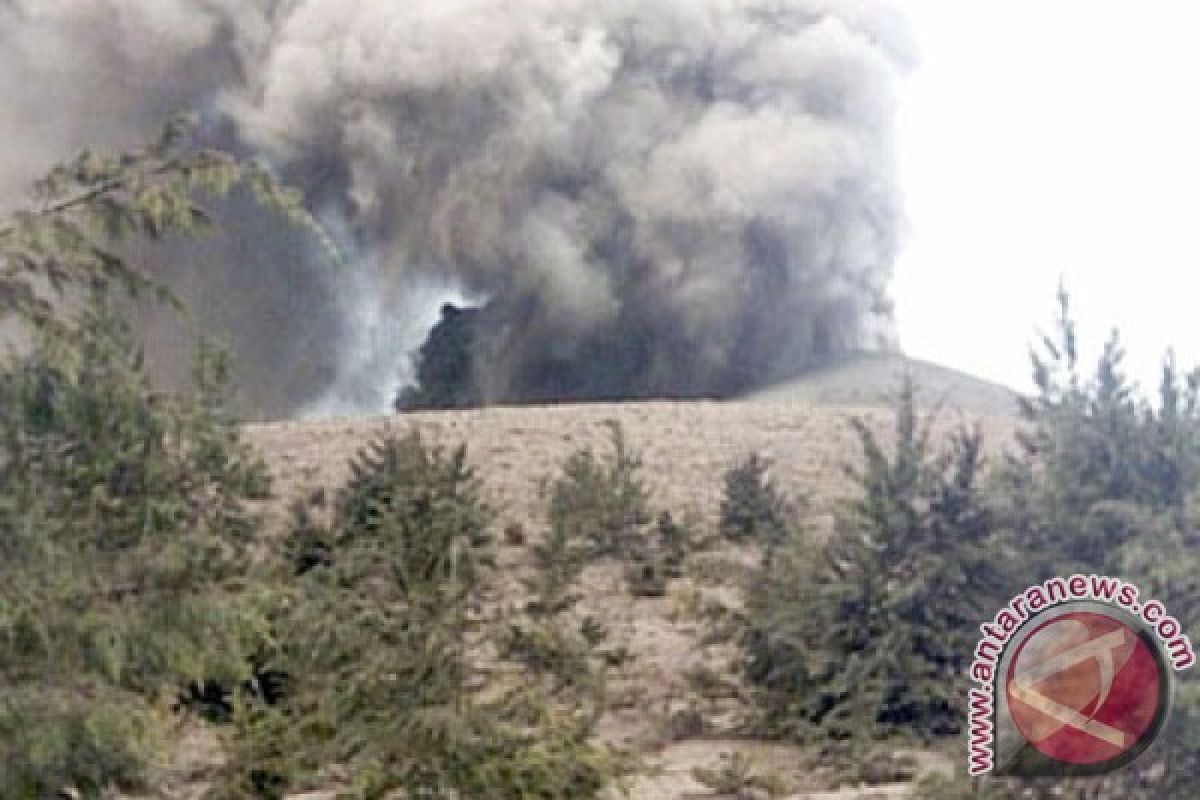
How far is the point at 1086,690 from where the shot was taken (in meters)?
6.20

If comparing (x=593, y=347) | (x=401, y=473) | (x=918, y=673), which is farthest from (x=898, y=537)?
(x=593, y=347)

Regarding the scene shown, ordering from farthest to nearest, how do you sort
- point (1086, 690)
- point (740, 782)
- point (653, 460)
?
1. point (653, 460)
2. point (740, 782)
3. point (1086, 690)

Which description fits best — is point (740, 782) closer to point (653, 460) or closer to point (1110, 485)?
point (1110, 485)

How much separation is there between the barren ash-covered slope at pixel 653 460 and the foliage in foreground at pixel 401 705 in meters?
2.93

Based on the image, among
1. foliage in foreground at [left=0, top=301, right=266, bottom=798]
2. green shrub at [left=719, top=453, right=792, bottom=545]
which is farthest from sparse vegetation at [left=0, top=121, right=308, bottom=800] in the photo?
green shrub at [left=719, top=453, right=792, bottom=545]

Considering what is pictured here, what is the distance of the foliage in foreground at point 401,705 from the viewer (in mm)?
6895

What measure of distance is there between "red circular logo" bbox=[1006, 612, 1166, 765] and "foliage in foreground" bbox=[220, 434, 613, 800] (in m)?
2.03

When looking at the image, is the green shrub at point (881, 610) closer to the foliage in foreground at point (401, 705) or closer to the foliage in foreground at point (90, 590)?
the foliage in foreground at point (401, 705)

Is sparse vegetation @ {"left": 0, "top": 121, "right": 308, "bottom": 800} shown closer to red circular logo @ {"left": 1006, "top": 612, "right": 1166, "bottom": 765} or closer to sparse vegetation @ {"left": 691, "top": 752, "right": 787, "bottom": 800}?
red circular logo @ {"left": 1006, "top": 612, "right": 1166, "bottom": 765}

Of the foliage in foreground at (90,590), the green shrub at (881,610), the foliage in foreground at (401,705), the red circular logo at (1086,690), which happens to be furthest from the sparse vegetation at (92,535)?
the green shrub at (881,610)

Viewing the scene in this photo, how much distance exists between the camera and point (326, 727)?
7668 millimetres

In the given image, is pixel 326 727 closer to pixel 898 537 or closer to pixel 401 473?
pixel 898 537

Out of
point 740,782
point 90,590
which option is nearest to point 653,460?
point 740,782

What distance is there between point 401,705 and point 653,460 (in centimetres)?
1232
